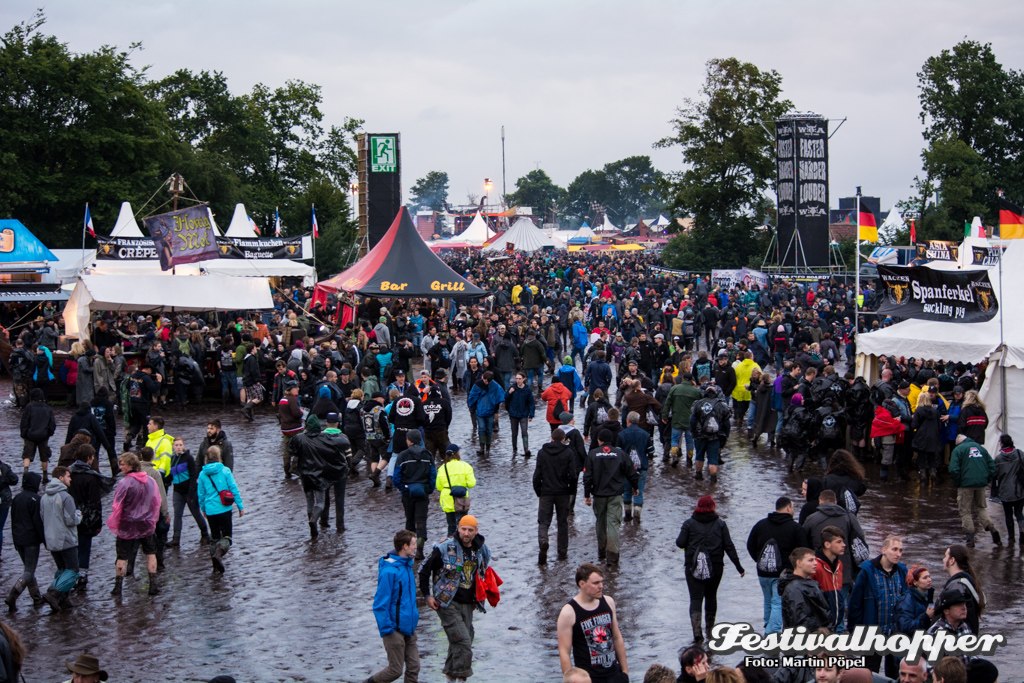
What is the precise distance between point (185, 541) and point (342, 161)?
187ft

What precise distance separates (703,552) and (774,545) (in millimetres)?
558

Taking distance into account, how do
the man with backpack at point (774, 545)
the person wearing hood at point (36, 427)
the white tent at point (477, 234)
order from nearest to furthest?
1. the man with backpack at point (774, 545)
2. the person wearing hood at point (36, 427)
3. the white tent at point (477, 234)

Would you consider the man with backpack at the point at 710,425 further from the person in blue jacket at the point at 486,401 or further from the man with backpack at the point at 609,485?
the man with backpack at the point at 609,485

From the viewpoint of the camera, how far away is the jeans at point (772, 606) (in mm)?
7449

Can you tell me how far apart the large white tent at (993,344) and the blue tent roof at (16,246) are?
876 inches

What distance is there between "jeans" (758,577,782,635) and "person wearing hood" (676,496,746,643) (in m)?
0.23

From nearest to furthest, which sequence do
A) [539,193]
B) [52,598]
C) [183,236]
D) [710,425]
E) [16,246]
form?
[52,598] < [710,425] < [183,236] < [16,246] < [539,193]

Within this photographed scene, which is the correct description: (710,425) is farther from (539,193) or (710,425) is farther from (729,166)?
(539,193)

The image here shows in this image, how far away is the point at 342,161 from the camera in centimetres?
6575

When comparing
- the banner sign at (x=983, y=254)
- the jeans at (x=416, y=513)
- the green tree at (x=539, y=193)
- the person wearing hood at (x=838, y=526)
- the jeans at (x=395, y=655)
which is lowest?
the jeans at (x=395, y=655)

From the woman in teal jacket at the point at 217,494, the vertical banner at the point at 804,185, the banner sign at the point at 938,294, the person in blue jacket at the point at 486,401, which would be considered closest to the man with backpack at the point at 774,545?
the woman in teal jacket at the point at 217,494

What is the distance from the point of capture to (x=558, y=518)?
1010cm

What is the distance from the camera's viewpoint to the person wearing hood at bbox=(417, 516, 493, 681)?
7.05m

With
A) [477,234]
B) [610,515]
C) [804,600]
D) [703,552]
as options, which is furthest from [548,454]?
[477,234]
